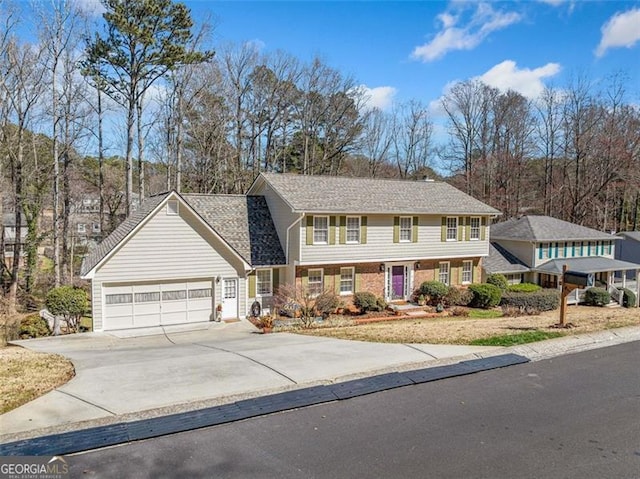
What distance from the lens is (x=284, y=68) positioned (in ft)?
119

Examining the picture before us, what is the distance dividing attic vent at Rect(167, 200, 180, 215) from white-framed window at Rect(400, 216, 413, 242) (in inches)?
440

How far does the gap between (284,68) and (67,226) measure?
821 inches

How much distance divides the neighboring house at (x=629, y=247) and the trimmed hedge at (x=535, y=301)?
44.9ft

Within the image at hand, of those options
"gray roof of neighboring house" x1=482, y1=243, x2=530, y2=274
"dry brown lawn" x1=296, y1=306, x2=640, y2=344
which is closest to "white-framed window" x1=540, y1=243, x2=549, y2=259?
"gray roof of neighboring house" x1=482, y1=243, x2=530, y2=274

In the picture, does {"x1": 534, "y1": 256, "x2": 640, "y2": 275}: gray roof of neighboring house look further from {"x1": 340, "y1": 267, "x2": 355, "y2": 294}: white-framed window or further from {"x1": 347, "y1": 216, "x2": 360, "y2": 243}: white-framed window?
{"x1": 347, "y1": 216, "x2": 360, "y2": 243}: white-framed window

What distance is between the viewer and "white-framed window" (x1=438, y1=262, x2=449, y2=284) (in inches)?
957

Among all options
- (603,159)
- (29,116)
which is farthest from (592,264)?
(29,116)

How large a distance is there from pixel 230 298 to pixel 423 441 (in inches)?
546

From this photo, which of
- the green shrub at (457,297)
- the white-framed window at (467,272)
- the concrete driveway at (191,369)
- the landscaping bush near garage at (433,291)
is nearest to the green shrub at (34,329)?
the concrete driveway at (191,369)

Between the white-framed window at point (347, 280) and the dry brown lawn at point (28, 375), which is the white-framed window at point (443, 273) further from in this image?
the dry brown lawn at point (28, 375)

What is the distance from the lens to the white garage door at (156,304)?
55.0 feet

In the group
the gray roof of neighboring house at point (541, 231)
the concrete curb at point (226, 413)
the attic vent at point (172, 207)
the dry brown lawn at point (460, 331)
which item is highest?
the attic vent at point (172, 207)

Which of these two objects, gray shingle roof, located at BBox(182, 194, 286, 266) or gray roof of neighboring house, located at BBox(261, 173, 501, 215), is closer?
gray shingle roof, located at BBox(182, 194, 286, 266)

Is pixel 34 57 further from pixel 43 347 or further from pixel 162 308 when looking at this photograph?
pixel 43 347
